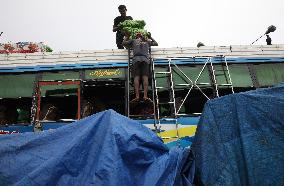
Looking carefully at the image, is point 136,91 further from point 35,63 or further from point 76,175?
point 76,175

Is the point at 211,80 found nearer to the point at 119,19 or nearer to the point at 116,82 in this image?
the point at 116,82

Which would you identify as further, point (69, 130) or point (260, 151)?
point (69, 130)

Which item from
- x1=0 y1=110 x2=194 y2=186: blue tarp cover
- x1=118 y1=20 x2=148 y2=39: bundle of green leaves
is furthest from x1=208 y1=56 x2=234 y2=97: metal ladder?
x1=0 y1=110 x2=194 y2=186: blue tarp cover

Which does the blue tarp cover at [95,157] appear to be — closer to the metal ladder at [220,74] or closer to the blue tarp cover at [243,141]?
the blue tarp cover at [243,141]

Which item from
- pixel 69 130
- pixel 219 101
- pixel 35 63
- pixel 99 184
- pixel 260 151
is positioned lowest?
pixel 99 184

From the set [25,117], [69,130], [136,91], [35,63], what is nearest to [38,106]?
[25,117]

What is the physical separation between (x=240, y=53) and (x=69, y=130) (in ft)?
19.1

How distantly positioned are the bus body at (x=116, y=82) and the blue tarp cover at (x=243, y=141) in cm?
348

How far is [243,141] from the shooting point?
10.8 feet

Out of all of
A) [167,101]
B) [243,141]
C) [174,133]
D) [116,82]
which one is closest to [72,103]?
[116,82]

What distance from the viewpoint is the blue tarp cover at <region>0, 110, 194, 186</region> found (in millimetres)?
3172

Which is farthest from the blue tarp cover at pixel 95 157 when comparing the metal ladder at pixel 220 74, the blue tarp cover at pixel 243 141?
the metal ladder at pixel 220 74

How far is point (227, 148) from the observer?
3328mm

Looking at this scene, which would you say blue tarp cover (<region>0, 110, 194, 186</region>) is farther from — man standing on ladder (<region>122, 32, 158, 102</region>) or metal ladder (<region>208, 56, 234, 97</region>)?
metal ladder (<region>208, 56, 234, 97</region>)
